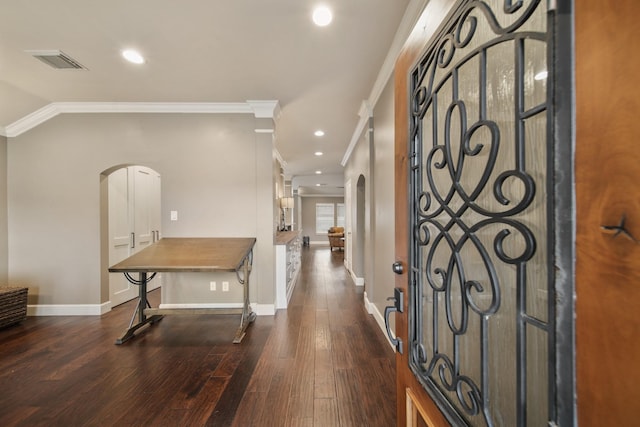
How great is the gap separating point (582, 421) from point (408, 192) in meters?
0.71

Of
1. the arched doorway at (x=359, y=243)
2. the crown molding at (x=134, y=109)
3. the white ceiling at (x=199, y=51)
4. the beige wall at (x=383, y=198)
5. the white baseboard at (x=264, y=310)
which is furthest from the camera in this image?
the arched doorway at (x=359, y=243)

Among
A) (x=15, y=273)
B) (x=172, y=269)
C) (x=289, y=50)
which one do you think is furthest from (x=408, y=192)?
(x=15, y=273)

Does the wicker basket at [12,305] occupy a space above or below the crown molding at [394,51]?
below

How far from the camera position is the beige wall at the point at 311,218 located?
42.9 ft

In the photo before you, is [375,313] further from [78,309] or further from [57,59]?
[57,59]

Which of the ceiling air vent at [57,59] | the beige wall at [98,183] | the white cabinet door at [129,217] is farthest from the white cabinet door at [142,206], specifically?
the ceiling air vent at [57,59]

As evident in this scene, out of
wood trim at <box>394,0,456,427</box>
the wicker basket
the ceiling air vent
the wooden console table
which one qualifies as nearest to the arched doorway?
the wooden console table

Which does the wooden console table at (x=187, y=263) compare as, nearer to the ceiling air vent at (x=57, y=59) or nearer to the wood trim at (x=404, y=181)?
the ceiling air vent at (x=57, y=59)

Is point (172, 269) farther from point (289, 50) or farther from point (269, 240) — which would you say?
point (289, 50)

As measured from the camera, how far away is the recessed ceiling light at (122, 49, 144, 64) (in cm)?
233

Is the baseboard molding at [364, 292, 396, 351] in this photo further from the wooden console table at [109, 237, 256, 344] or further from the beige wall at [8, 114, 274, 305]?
the wooden console table at [109, 237, 256, 344]

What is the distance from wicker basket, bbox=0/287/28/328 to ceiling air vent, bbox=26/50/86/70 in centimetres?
259

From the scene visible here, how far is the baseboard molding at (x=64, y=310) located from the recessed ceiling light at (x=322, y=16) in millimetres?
4120

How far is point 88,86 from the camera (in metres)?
2.94
